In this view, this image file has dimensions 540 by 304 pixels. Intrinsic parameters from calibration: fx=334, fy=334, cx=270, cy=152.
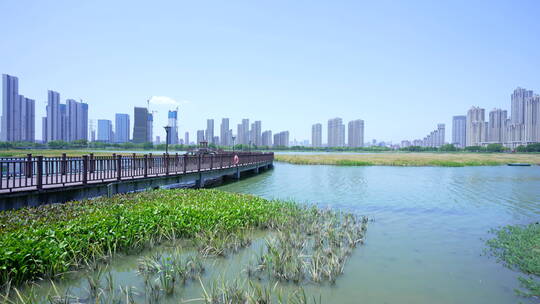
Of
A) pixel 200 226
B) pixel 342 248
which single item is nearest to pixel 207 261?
pixel 200 226

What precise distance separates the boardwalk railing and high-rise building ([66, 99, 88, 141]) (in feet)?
394

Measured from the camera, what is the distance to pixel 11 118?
91.3 metres

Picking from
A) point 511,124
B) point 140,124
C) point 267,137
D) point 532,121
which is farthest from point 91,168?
point 511,124

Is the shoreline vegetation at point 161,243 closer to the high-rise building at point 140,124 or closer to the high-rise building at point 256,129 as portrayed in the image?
the high-rise building at point 140,124

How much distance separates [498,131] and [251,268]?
204038 millimetres

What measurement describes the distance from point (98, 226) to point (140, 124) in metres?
88.2

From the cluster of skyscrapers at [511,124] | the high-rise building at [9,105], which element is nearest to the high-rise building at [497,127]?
the cluster of skyscrapers at [511,124]

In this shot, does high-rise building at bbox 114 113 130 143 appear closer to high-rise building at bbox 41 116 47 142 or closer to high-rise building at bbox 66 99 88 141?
high-rise building at bbox 66 99 88 141

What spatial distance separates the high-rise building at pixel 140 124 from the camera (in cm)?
8419

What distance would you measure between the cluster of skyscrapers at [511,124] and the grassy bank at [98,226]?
553 ft

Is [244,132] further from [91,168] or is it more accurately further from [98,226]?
[98,226]

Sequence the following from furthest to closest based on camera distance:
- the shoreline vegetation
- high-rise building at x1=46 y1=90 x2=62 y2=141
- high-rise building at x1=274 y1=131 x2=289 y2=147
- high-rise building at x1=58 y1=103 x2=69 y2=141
A: high-rise building at x1=274 y1=131 x2=289 y2=147 < high-rise building at x1=58 y1=103 x2=69 y2=141 < high-rise building at x1=46 y1=90 x2=62 y2=141 < the shoreline vegetation

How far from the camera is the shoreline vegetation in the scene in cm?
518

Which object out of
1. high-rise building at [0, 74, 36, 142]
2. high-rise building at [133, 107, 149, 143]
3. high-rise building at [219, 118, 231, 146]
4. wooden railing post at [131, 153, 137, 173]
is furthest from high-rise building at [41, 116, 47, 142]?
wooden railing post at [131, 153, 137, 173]
